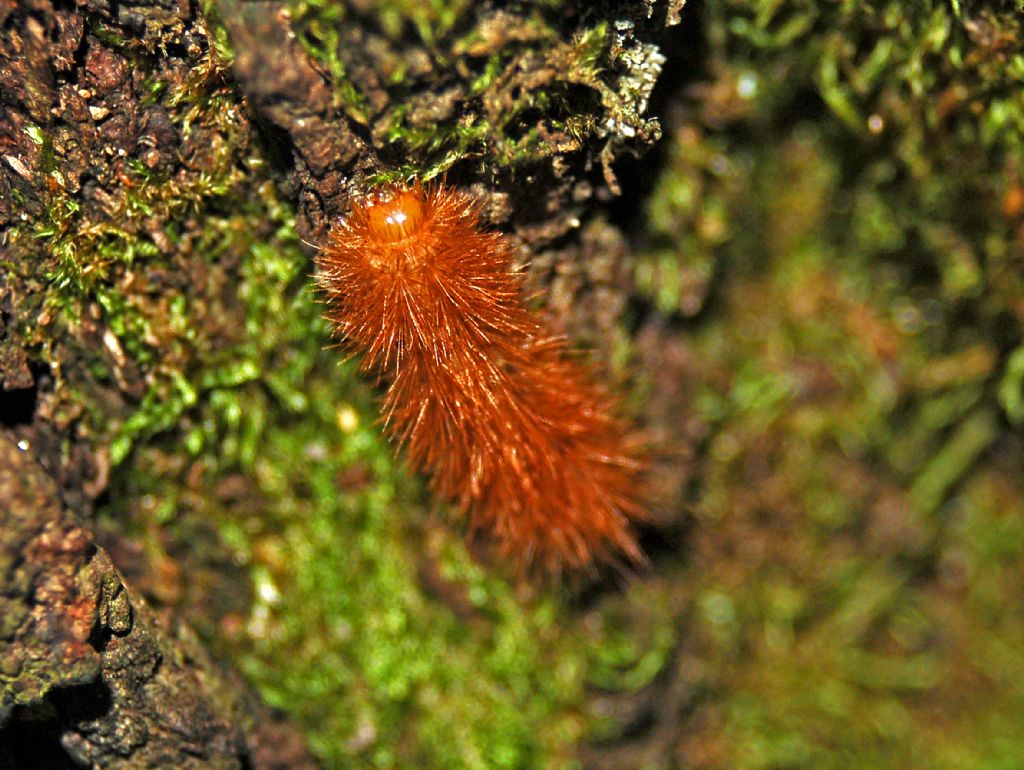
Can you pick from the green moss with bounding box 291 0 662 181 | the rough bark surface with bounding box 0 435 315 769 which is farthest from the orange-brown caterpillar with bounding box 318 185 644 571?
the rough bark surface with bounding box 0 435 315 769

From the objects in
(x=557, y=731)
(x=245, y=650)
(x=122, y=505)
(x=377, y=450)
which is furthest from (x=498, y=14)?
(x=557, y=731)

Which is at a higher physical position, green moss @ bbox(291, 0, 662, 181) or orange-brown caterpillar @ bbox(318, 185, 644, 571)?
green moss @ bbox(291, 0, 662, 181)

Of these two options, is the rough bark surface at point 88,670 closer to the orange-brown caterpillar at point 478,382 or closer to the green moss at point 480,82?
the orange-brown caterpillar at point 478,382

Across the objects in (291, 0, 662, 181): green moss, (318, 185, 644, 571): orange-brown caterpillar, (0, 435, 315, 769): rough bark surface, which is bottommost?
(0, 435, 315, 769): rough bark surface

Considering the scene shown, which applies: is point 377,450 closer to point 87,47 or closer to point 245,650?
point 245,650

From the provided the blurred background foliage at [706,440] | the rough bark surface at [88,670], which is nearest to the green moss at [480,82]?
the blurred background foliage at [706,440]

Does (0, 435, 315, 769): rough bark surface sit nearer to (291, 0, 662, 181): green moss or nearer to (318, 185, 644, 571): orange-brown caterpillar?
(318, 185, 644, 571): orange-brown caterpillar

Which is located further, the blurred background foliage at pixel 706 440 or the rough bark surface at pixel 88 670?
the blurred background foliage at pixel 706 440
